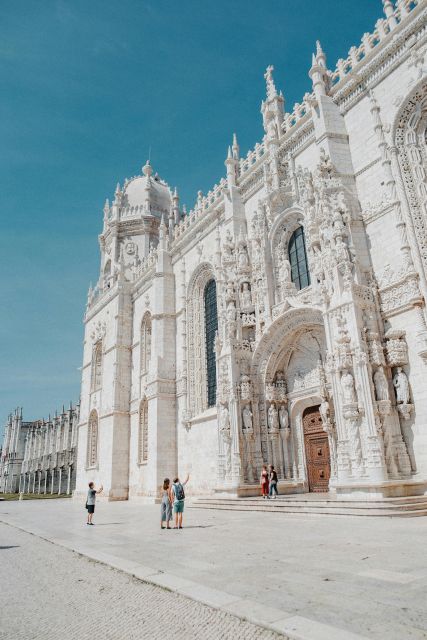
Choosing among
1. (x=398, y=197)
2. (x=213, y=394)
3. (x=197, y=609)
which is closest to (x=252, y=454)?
(x=213, y=394)

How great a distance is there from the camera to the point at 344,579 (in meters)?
5.17

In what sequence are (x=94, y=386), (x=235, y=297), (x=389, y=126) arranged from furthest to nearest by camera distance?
1. (x=94, y=386)
2. (x=235, y=297)
3. (x=389, y=126)

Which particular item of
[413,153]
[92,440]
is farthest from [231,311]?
[92,440]

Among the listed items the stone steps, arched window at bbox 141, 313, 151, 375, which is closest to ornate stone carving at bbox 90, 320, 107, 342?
arched window at bbox 141, 313, 151, 375

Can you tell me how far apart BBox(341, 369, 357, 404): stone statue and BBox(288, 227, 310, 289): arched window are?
19.6 ft

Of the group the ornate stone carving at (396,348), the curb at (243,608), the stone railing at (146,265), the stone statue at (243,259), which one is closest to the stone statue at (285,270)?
the stone statue at (243,259)

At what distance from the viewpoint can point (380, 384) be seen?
1359cm

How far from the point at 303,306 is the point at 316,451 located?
18.9 feet

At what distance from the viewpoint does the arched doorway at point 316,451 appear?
1755 centimetres

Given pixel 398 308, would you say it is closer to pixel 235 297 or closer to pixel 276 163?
pixel 235 297

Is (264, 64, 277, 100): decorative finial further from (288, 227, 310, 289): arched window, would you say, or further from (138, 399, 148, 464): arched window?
(138, 399, 148, 464): arched window

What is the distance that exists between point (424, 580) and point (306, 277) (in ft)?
48.7

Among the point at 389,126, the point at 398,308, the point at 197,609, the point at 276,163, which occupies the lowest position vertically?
the point at 197,609

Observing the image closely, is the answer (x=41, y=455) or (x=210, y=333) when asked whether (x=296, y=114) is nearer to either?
(x=210, y=333)
